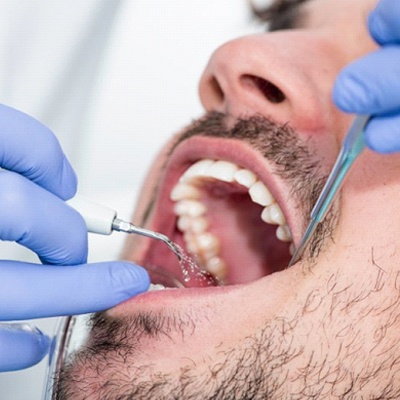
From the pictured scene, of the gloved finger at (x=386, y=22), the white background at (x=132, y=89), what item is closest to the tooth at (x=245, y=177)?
the gloved finger at (x=386, y=22)

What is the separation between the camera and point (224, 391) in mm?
935

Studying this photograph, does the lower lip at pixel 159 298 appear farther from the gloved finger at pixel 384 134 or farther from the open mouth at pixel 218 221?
the gloved finger at pixel 384 134

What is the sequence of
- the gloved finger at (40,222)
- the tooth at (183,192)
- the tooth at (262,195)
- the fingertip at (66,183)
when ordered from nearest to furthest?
1. the gloved finger at (40,222)
2. the fingertip at (66,183)
3. the tooth at (262,195)
4. the tooth at (183,192)

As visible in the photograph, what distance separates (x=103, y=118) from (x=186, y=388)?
1.12m

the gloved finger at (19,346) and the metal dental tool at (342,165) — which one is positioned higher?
the metal dental tool at (342,165)

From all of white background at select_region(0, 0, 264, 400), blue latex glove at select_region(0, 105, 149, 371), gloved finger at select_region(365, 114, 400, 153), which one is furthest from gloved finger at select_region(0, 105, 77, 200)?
white background at select_region(0, 0, 264, 400)

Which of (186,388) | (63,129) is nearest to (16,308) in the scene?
(186,388)

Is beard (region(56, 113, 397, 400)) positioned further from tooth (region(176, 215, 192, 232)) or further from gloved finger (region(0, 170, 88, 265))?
tooth (region(176, 215, 192, 232))

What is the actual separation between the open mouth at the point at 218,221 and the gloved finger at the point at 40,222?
0.29m

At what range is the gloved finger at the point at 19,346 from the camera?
3.27 feet

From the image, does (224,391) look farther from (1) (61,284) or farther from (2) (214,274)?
(2) (214,274)

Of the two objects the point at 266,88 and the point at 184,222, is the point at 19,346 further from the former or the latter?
the point at 266,88

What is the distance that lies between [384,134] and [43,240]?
0.46m

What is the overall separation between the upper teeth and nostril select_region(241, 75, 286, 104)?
0.12 meters
